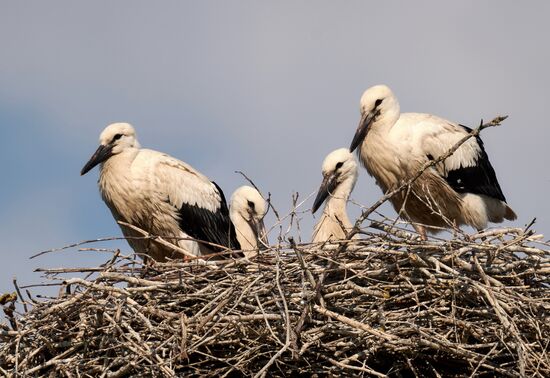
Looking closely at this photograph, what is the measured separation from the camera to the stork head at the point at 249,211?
9.20m

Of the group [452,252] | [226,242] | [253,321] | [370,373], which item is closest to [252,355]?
[253,321]

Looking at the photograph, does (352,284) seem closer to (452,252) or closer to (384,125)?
(452,252)

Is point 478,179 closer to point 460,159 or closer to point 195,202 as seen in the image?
point 460,159

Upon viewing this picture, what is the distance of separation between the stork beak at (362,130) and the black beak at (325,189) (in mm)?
251

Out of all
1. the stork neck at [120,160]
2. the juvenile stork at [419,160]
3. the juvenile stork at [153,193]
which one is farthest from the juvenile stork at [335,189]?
the stork neck at [120,160]

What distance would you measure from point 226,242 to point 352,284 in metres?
2.80

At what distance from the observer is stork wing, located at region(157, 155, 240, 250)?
9000 mm

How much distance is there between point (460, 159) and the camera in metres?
9.17

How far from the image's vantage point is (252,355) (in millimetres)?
6379

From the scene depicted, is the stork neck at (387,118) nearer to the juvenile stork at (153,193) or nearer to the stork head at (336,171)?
the stork head at (336,171)

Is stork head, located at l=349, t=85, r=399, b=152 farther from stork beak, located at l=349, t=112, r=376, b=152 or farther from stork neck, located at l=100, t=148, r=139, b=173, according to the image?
stork neck, located at l=100, t=148, r=139, b=173

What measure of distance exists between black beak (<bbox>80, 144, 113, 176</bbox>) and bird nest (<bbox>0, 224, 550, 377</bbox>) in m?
2.35

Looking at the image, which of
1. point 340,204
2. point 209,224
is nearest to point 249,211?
point 209,224

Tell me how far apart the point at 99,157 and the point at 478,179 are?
263 centimetres
